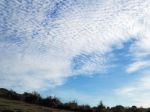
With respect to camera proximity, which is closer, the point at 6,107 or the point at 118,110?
the point at 6,107

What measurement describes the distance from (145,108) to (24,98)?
15601 mm

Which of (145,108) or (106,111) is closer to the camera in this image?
(106,111)

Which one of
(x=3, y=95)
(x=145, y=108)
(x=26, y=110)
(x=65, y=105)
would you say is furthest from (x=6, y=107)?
(x=145, y=108)

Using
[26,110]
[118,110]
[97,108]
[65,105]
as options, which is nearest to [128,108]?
[118,110]

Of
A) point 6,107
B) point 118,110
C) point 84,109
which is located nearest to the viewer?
point 6,107

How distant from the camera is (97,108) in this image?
3403 cm

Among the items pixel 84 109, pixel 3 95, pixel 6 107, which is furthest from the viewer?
pixel 84 109

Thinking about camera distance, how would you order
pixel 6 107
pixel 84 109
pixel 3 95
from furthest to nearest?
pixel 84 109 → pixel 3 95 → pixel 6 107

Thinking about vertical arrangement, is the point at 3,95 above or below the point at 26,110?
above

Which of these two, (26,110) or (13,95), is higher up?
(13,95)

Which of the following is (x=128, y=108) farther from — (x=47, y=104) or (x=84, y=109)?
(x=47, y=104)

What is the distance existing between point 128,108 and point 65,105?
27.8 feet

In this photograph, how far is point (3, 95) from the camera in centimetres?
3097

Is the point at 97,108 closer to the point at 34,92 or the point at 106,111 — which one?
the point at 106,111
